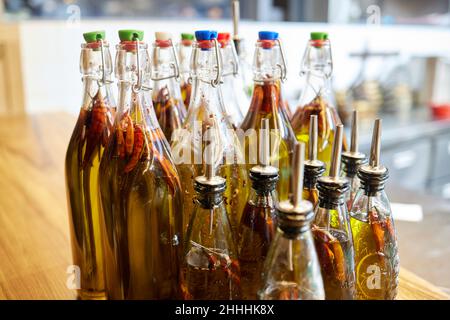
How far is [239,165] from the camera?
1.74ft

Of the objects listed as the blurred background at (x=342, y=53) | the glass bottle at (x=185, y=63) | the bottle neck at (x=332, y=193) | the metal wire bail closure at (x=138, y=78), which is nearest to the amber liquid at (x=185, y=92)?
the glass bottle at (x=185, y=63)

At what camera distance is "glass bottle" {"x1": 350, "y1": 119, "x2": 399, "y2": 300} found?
0.48 meters

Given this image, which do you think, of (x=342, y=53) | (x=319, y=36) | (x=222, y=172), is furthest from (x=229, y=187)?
(x=342, y=53)

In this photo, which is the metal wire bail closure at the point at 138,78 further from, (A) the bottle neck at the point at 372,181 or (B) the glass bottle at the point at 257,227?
(A) the bottle neck at the point at 372,181

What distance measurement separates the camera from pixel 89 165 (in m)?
0.55

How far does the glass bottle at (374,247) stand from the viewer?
48 centimetres

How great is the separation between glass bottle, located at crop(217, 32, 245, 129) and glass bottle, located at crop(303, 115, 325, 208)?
0.14 metres

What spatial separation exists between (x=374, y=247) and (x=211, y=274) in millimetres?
181

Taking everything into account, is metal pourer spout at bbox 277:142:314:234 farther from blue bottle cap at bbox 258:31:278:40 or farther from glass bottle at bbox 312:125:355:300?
blue bottle cap at bbox 258:31:278:40

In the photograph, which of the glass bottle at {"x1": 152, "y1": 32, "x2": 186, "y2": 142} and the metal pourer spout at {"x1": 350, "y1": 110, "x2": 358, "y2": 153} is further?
the glass bottle at {"x1": 152, "y1": 32, "x2": 186, "y2": 142}

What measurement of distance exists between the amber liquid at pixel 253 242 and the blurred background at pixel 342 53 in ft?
3.20

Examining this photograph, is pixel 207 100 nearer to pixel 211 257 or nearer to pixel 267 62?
pixel 267 62

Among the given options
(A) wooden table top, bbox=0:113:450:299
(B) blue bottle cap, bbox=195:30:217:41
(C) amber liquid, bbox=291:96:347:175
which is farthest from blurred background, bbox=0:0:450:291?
(B) blue bottle cap, bbox=195:30:217:41

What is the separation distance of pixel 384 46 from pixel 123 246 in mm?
2742
